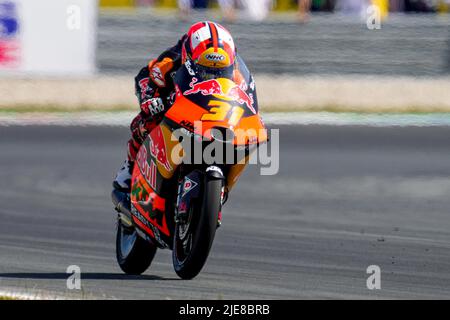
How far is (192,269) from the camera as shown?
6.88 m

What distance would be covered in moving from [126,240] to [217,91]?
1.54 metres

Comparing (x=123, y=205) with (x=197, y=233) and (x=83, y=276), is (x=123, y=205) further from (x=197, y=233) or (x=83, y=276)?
(x=197, y=233)

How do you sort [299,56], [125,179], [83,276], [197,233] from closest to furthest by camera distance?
[197,233], [83,276], [125,179], [299,56]

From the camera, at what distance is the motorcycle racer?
701cm

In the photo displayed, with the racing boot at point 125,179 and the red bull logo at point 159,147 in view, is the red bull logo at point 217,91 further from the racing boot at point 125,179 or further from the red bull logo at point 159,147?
the racing boot at point 125,179

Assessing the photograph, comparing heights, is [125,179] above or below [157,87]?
below

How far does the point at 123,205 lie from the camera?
25.7 ft

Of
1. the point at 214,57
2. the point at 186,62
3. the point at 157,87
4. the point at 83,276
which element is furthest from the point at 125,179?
the point at 214,57

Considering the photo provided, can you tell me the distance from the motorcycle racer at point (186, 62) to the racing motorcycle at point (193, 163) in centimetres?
5

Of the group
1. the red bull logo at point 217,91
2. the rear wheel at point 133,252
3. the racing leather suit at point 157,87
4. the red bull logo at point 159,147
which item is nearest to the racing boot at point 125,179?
the rear wheel at point 133,252

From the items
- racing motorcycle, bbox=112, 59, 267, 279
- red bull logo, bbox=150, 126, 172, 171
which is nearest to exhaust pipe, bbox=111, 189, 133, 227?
racing motorcycle, bbox=112, 59, 267, 279

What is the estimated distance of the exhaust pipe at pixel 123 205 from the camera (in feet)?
25.5

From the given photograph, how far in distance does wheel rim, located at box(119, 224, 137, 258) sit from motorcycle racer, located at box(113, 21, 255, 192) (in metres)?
0.60
